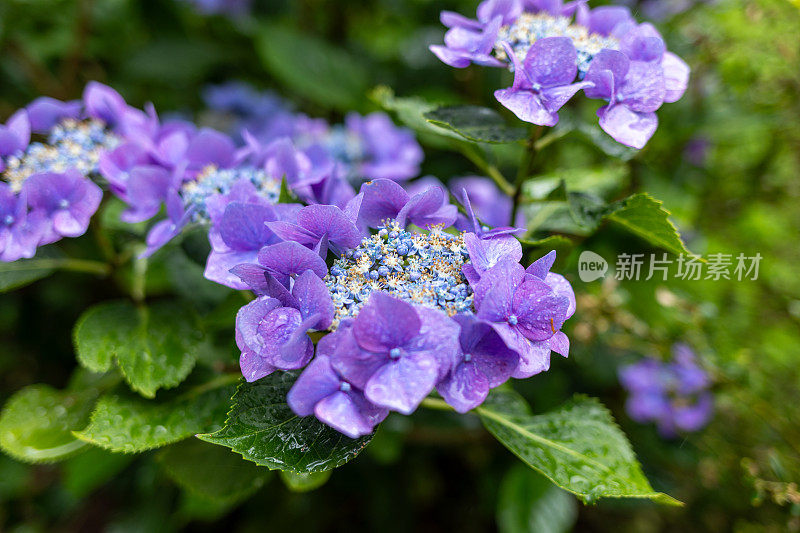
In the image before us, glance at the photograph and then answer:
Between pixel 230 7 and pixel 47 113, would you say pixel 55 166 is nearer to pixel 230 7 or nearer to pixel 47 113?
pixel 47 113

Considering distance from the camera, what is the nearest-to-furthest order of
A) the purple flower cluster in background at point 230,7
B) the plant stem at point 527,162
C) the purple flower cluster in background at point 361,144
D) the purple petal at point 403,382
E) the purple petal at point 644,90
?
the purple petal at point 403,382
the purple petal at point 644,90
the plant stem at point 527,162
the purple flower cluster in background at point 361,144
the purple flower cluster in background at point 230,7

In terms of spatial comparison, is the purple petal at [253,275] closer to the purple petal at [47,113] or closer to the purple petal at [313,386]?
the purple petal at [313,386]

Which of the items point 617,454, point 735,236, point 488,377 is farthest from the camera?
point 735,236

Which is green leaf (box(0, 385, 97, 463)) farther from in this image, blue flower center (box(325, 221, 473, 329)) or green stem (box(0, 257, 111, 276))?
blue flower center (box(325, 221, 473, 329))

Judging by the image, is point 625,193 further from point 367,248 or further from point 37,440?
point 37,440

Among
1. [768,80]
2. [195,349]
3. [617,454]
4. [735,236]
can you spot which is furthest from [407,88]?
[617,454]

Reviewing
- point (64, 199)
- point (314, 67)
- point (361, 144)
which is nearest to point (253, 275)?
point (64, 199)

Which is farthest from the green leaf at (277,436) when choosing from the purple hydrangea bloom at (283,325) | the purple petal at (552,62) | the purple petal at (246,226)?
the purple petal at (552,62)
